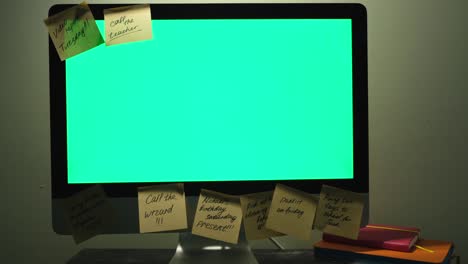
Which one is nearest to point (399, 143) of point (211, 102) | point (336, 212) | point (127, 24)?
point (336, 212)

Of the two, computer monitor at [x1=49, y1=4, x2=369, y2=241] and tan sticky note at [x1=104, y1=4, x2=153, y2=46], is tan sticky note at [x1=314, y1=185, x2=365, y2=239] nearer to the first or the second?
computer monitor at [x1=49, y1=4, x2=369, y2=241]

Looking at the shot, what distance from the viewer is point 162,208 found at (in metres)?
0.73

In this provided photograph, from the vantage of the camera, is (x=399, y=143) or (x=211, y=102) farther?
(x=399, y=143)

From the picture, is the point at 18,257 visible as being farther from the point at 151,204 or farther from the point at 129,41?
the point at 129,41

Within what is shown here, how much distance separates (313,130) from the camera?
0.76 m

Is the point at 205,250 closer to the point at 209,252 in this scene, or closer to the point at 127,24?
the point at 209,252

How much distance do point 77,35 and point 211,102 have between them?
233 millimetres

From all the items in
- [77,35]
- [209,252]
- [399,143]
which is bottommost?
[209,252]

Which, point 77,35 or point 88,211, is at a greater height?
→ point 77,35

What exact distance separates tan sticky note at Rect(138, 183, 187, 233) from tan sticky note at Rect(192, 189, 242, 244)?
0.03 m

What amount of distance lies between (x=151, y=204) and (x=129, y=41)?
0.26 meters

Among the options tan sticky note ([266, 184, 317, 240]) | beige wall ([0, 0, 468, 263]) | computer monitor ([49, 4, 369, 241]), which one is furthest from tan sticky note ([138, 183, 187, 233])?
beige wall ([0, 0, 468, 263])

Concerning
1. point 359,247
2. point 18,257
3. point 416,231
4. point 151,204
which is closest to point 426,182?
point 416,231

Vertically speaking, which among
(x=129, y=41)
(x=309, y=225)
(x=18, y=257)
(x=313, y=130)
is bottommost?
(x=18, y=257)
